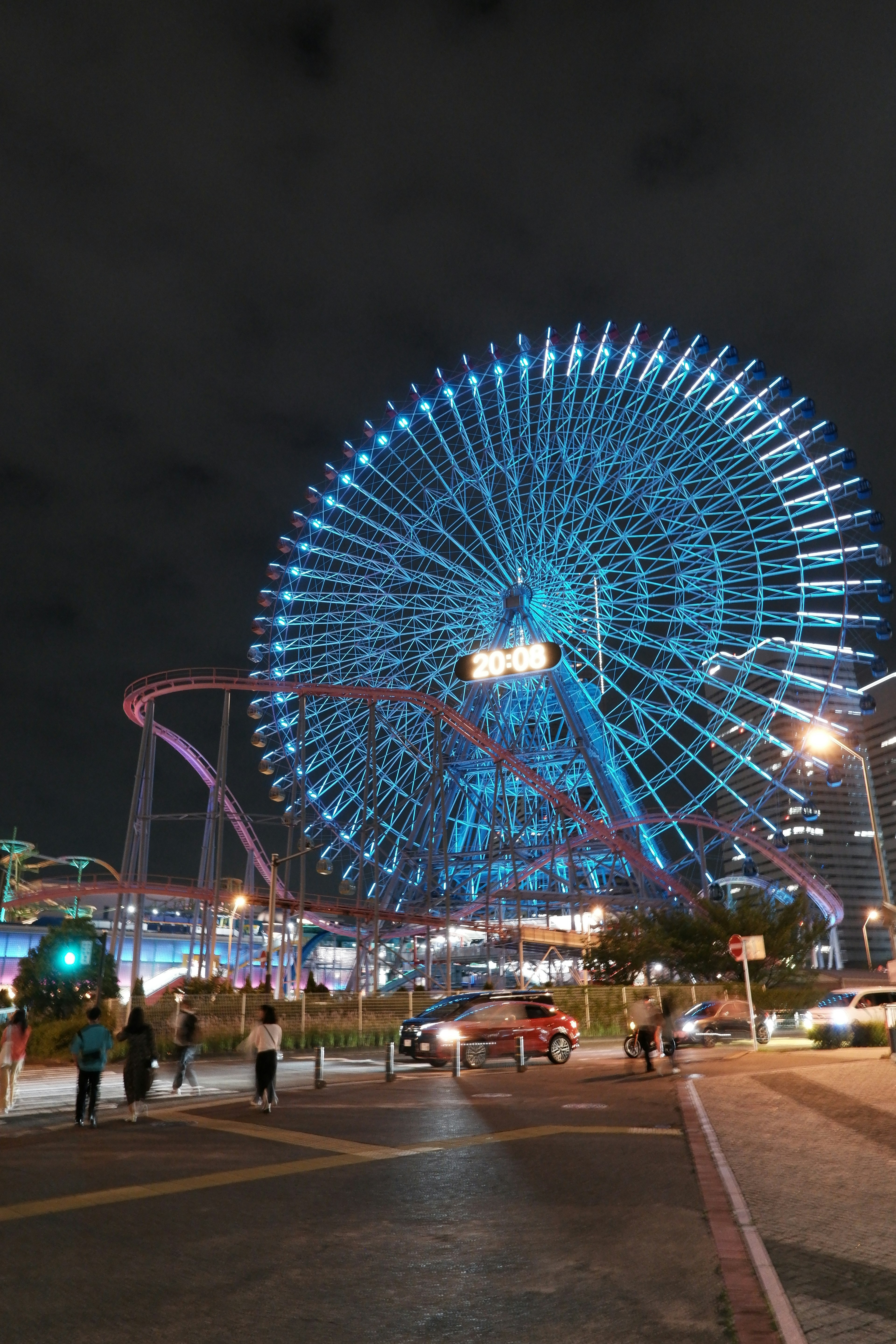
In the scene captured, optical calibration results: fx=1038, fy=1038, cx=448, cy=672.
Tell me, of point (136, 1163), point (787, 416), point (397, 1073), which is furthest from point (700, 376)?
point (136, 1163)

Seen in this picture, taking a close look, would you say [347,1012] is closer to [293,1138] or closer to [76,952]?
[76,952]

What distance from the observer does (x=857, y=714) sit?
37.7 metres

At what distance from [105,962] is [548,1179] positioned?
20681 millimetres

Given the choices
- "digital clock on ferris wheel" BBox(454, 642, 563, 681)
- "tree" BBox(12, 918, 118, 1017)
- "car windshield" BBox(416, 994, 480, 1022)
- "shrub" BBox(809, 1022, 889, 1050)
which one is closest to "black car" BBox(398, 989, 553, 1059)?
"car windshield" BBox(416, 994, 480, 1022)

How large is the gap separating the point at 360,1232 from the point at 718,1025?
23.2 m

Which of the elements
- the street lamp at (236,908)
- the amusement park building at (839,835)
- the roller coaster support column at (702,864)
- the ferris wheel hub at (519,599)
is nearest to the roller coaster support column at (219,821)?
the street lamp at (236,908)

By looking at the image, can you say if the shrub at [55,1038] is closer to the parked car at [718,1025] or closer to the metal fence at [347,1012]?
the metal fence at [347,1012]

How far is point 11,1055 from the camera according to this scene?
46.8ft

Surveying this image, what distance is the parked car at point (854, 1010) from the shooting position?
85.0 ft

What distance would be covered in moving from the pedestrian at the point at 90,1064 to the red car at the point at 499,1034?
30.6 feet

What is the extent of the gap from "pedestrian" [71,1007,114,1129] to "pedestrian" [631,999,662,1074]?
1119 centimetres

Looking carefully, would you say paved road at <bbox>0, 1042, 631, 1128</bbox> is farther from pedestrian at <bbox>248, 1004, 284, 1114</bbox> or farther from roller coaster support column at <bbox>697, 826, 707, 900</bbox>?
roller coaster support column at <bbox>697, 826, 707, 900</bbox>

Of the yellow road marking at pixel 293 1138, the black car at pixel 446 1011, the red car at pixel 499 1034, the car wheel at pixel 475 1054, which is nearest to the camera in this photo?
the yellow road marking at pixel 293 1138

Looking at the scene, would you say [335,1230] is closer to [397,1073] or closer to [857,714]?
[397,1073]
